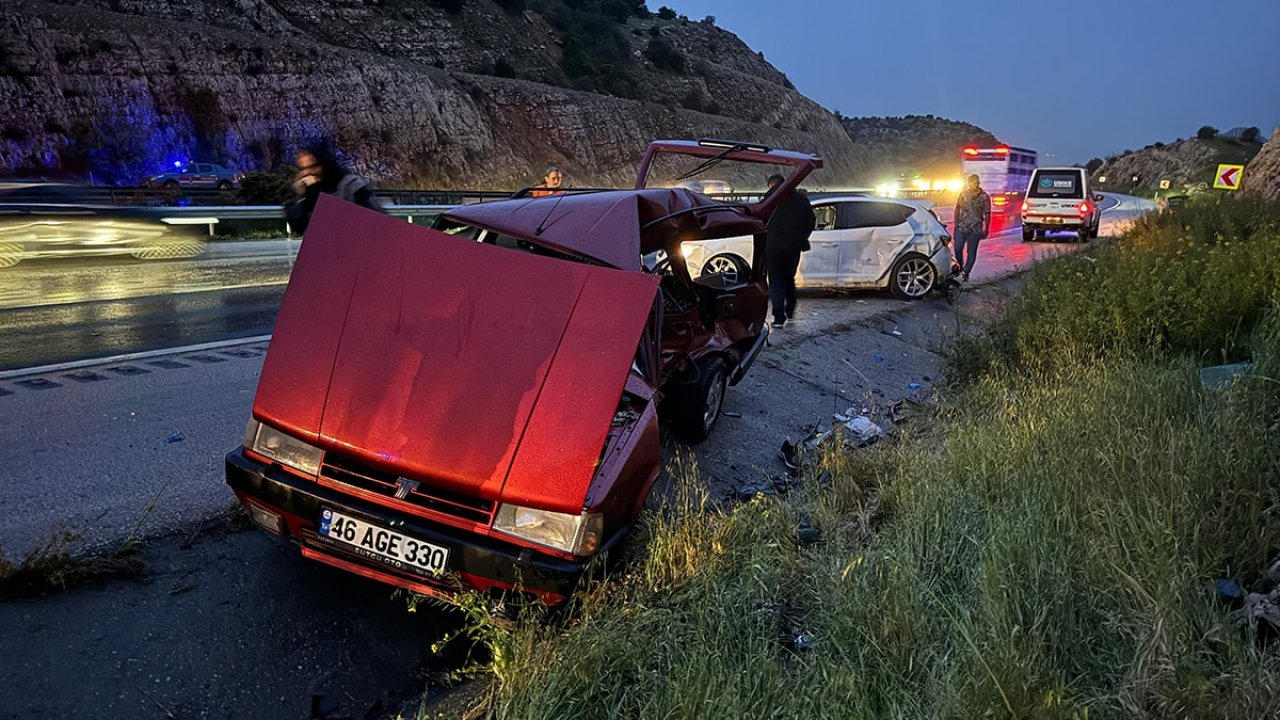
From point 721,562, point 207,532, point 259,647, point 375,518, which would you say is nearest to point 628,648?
point 721,562

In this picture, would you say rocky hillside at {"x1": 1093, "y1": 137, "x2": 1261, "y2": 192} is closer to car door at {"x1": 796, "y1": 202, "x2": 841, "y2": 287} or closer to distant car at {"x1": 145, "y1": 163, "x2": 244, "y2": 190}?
car door at {"x1": 796, "y1": 202, "x2": 841, "y2": 287}

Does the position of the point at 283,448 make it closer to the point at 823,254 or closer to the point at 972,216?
the point at 823,254

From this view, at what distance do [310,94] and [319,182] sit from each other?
3639 cm

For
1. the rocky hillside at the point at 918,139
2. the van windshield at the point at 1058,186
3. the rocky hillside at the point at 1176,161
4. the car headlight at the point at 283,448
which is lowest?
the car headlight at the point at 283,448

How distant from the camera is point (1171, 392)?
537 centimetres

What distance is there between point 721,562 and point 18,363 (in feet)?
19.8

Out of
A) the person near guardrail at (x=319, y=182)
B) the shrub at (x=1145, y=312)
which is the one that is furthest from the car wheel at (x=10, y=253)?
the shrub at (x=1145, y=312)

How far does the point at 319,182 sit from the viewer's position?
5.83 meters

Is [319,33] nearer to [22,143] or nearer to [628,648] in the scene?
[22,143]

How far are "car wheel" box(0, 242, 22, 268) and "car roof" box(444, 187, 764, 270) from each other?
963cm

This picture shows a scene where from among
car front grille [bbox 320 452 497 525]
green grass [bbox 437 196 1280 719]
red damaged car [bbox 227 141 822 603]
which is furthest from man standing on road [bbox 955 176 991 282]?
car front grille [bbox 320 452 497 525]

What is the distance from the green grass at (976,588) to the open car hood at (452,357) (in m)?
0.66

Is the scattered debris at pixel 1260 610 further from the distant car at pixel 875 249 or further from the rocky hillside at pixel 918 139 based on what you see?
the rocky hillside at pixel 918 139

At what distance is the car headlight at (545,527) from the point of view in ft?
10.1
